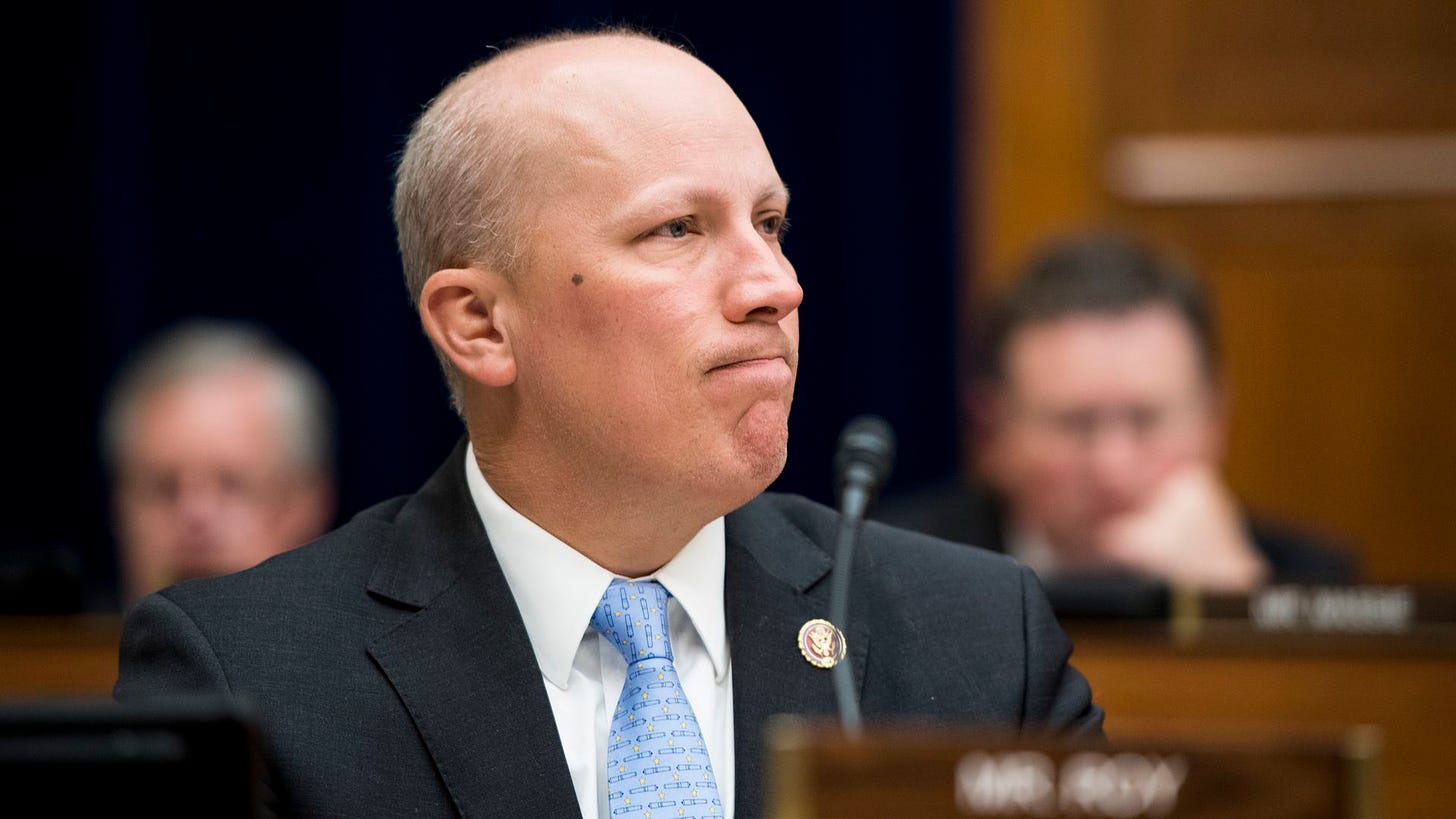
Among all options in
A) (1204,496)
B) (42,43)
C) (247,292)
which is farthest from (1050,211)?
(42,43)

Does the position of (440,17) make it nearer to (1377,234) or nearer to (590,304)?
(1377,234)

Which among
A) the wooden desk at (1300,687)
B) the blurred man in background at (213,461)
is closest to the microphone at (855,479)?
the wooden desk at (1300,687)

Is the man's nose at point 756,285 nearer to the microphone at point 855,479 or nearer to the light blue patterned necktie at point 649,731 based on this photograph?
the microphone at point 855,479

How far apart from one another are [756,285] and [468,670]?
0.51m

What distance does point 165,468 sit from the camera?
4.16 meters

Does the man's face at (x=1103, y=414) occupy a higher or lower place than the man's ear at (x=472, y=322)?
lower

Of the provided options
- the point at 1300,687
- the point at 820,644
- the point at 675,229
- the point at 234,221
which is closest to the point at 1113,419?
the point at 1300,687

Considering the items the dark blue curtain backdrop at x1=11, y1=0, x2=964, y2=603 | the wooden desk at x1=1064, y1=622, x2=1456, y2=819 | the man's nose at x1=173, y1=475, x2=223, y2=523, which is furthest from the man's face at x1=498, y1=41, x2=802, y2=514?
the dark blue curtain backdrop at x1=11, y1=0, x2=964, y2=603

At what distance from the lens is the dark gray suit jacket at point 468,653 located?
5.98 ft

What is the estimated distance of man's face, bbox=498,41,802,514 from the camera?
74.6 inches

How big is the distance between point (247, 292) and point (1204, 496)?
2778 millimetres

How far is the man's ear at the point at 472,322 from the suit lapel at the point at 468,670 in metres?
0.15

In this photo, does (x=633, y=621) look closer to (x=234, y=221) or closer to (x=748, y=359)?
(x=748, y=359)

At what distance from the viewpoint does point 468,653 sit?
191cm
